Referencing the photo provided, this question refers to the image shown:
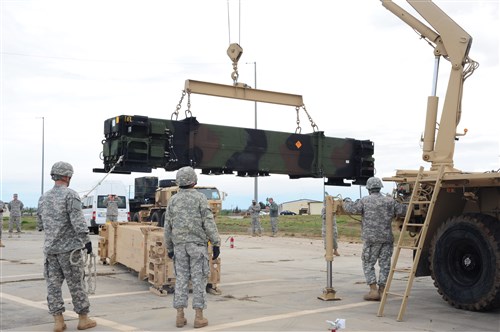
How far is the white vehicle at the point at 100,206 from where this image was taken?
25.9 meters

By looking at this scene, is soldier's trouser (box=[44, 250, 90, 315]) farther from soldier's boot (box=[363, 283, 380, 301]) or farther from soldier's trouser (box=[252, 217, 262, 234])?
soldier's trouser (box=[252, 217, 262, 234])

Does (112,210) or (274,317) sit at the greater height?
(112,210)

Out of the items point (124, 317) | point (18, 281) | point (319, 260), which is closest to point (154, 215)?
point (319, 260)

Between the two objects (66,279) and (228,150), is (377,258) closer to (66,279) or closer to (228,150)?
(228,150)

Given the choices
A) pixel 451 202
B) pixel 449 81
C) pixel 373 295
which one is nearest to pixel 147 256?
pixel 373 295

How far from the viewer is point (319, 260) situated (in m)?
15.4

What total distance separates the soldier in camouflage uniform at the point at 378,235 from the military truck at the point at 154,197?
12929 millimetres

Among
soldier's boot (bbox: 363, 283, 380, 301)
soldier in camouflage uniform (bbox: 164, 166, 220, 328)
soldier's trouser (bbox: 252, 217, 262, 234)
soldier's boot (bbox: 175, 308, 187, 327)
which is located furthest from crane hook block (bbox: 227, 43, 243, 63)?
soldier's trouser (bbox: 252, 217, 262, 234)

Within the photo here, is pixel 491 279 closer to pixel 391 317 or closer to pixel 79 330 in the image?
pixel 391 317

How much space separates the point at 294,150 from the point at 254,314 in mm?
4069

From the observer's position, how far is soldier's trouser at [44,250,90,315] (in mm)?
6660

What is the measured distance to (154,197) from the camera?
28.7 metres

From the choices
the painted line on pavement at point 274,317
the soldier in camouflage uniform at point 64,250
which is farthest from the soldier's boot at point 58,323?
the painted line on pavement at point 274,317

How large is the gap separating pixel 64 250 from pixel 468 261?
17.2 feet
